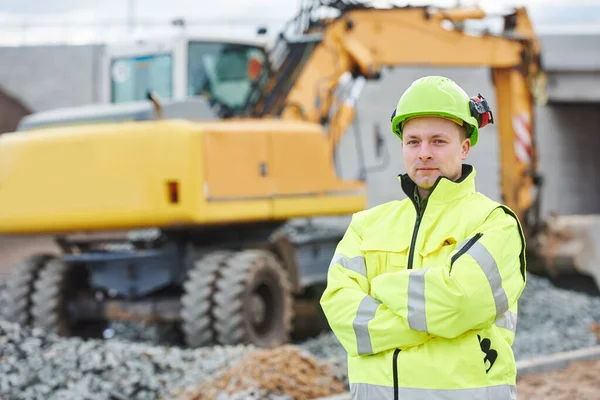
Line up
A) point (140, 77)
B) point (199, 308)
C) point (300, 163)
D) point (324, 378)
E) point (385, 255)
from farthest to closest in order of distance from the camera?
1. point (140, 77)
2. point (300, 163)
3. point (199, 308)
4. point (324, 378)
5. point (385, 255)

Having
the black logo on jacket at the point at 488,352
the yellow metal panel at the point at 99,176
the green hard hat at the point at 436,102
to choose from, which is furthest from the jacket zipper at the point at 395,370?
the yellow metal panel at the point at 99,176

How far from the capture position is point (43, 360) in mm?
6805

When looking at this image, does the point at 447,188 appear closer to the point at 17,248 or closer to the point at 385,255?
the point at 385,255

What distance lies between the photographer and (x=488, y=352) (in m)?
2.72

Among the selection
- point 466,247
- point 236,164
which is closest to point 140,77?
point 236,164

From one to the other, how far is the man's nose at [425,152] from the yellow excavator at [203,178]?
16.4ft

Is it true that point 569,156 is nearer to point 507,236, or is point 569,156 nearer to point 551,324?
point 551,324

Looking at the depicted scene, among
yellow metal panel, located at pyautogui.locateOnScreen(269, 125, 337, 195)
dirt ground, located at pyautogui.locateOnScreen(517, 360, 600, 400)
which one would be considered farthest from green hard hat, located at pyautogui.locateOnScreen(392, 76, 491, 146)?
yellow metal panel, located at pyautogui.locateOnScreen(269, 125, 337, 195)

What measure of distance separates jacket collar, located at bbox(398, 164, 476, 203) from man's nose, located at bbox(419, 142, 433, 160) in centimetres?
7

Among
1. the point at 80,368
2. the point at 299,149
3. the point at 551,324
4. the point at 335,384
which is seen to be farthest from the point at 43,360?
the point at 551,324

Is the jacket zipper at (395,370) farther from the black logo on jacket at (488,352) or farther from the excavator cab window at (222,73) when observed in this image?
the excavator cab window at (222,73)

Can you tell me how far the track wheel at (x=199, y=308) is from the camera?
7.89 metres

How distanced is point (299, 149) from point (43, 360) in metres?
3.05

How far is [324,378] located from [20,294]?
4.00 m
